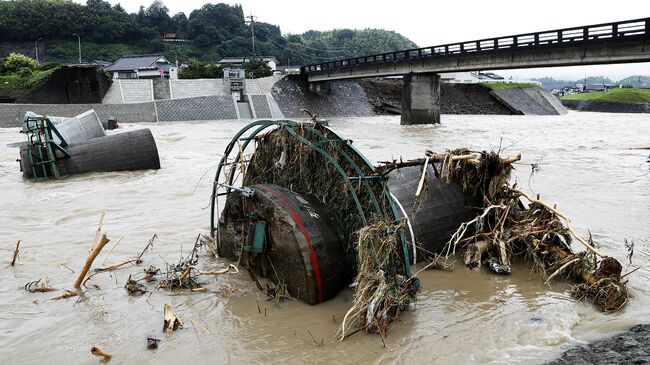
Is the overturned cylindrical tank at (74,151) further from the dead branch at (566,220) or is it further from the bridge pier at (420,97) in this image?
the bridge pier at (420,97)

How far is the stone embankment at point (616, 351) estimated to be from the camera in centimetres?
457

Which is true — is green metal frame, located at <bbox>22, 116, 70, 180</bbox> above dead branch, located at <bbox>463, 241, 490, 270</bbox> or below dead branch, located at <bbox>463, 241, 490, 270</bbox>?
above

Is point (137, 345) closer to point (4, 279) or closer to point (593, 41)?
point (4, 279)

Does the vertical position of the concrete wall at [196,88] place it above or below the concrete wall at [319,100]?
above

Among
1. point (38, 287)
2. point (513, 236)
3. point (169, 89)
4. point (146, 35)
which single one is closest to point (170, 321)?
point (38, 287)

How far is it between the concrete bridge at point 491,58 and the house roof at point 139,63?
27.6 metres

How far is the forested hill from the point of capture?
94250 millimetres

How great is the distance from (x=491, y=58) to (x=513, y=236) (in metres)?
27.9

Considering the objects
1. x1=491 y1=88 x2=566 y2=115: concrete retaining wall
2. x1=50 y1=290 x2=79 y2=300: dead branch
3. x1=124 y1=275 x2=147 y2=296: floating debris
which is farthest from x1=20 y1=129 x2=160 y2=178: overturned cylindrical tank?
x1=491 y1=88 x2=566 y2=115: concrete retaining wall

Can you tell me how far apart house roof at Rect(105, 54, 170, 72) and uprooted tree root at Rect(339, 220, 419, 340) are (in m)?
70.0

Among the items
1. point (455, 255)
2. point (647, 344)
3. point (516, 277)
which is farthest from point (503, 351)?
point (455, 255)

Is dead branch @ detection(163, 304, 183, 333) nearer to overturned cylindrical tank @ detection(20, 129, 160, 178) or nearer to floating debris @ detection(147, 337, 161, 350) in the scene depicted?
floating debris @ detection(147, 337, 161, 350)

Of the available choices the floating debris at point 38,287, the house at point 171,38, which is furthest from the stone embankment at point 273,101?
the house at point 171,38

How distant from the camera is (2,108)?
36.8 metres
